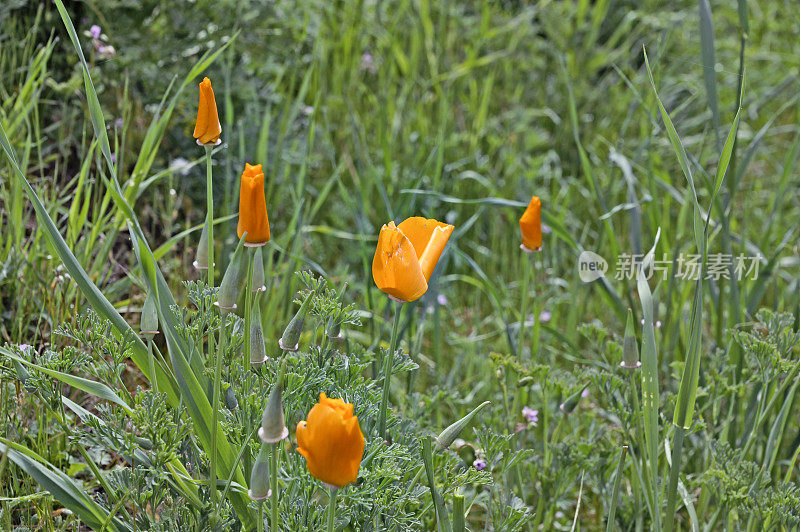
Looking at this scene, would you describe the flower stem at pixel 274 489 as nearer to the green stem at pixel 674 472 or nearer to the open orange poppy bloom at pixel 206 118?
the open orange poppy bloom at pixel 206 118

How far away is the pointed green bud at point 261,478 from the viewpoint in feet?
3.23

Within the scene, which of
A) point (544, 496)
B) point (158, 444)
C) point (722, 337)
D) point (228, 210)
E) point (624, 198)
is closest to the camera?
point (158, 444)

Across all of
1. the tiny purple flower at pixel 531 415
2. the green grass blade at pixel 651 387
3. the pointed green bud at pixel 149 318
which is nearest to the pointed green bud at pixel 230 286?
the pointed green bud at pixel 149 318

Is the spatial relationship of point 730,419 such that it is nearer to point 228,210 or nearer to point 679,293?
point 679,293

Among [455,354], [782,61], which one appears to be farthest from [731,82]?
[455,354]

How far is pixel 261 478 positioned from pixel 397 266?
0.32 m

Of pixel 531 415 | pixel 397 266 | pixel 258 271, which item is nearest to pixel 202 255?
pixel 258 271

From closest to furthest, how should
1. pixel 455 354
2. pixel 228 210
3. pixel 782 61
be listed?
pixel 228 210 < pixel 455 354 < pixel 782 61

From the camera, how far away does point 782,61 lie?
3.63 m

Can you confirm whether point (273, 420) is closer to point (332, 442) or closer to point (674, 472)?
point (332, 442)

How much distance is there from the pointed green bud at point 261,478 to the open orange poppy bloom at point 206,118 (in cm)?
46

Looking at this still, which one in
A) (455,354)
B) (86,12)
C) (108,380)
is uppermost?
(86,12)

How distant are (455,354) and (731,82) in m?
2.25

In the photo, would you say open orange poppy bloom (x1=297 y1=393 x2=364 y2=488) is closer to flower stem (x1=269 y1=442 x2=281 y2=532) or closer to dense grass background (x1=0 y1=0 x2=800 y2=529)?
flower stem (x1=269 y1=442 x2=281 y2=532)
